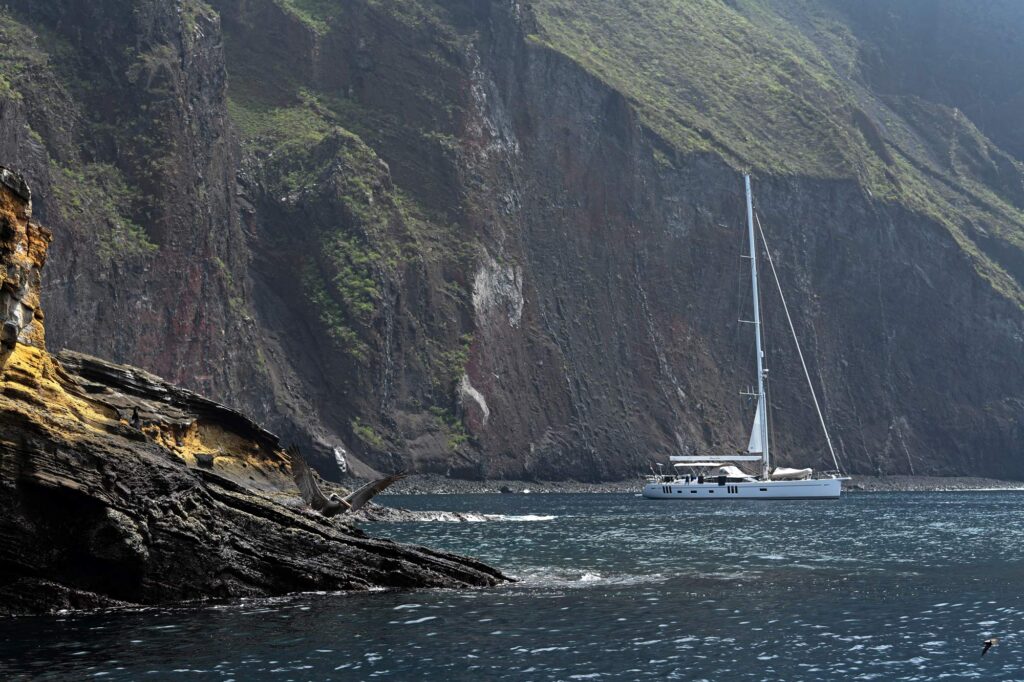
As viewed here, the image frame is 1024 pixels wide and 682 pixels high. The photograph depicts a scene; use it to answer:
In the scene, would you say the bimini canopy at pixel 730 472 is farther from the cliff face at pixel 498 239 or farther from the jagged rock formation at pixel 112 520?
the jagged rock formation at pixel 112 520

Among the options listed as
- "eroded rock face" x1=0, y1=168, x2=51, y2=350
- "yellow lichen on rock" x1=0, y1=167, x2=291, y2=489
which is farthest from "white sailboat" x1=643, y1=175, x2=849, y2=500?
"eroded rock face" x1=0, y1=168, x2=51, y2=350

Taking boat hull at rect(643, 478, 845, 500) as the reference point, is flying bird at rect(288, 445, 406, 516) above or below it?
above

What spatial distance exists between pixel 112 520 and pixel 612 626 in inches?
503

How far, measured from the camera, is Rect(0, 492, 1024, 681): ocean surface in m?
26.4

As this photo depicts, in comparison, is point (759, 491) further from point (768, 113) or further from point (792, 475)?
point (768, 113)

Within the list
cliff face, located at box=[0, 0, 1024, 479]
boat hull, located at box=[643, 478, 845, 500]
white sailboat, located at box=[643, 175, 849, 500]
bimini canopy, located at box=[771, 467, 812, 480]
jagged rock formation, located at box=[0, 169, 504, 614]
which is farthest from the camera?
bimini canopy, located at box=[771, 467, 812, 480]

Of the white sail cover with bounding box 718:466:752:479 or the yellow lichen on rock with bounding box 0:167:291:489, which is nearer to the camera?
the yellow lichen on rock with bounding box 0:167:291:489

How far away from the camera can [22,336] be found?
35125mm

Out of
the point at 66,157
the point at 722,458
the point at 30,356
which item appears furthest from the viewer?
the point at 722,458

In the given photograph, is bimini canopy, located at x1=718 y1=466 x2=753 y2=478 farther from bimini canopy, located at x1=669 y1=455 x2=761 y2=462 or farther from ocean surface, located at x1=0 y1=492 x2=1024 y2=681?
ocean surface, located at x1=0 y1=492 x2=1024 y2=681

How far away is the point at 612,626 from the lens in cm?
3184

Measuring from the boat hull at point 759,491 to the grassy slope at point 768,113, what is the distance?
5144 cm

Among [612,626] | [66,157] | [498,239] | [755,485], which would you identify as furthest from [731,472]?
[612,626]

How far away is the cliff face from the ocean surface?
59.5 m
